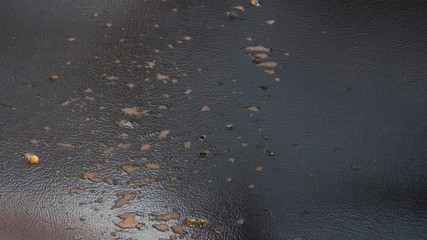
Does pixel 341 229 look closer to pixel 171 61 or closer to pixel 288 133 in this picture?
pixel 288 133

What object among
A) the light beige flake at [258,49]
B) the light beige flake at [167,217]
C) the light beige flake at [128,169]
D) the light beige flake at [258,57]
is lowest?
the light beige flake at [167,217]

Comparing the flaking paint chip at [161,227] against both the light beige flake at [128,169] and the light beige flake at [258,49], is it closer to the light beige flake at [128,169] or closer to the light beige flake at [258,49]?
the light beige flake at [128,169]


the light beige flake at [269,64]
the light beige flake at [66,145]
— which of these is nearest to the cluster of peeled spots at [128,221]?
the light beige flake at [66,145]

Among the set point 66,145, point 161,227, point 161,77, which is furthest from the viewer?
point 161,77

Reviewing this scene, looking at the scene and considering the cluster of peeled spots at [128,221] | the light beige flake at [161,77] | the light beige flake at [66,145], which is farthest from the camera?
the light beige flake at [161,77]

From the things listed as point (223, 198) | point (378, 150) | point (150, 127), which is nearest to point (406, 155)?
point (378, 150)

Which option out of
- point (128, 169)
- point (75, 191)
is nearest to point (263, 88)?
point (128, 169)

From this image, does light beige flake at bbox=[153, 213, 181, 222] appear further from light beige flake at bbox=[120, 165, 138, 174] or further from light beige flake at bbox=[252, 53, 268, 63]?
light beige flake at bbox=[252, 53, 268, 63]

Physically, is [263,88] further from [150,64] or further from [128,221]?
[128,221]
